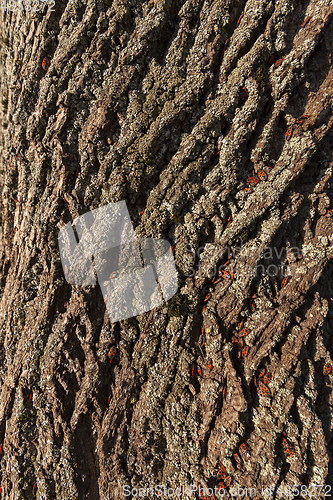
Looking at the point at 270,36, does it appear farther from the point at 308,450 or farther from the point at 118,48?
the point at 308,450

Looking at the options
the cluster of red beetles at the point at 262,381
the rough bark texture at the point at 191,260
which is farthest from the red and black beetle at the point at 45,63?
the cluster of red beetles at the point at 262,381

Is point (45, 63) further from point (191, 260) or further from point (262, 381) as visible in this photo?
point (262, 381)

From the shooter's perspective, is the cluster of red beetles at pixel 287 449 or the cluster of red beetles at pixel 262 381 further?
the cluster of red beetles at pixel 262 381

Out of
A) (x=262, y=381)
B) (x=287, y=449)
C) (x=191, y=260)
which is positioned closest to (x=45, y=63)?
(x=191, y=260)

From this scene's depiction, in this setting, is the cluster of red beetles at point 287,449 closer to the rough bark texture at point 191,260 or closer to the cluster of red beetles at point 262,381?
the rough bark texture at point 191,260

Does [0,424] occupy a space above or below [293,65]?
below

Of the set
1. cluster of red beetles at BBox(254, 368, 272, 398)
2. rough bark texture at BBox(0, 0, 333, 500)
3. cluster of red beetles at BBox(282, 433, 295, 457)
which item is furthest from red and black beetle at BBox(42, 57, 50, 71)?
cluster of red beetles at BBox(282, 433, 295, 457)

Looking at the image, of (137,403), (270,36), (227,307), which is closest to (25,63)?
(270,36)

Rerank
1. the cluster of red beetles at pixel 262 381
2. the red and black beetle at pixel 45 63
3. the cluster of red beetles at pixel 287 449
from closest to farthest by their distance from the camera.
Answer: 1. the cluster of red beetles at pixel 287 449
2. the cluster of red beetles at pixel 262 381
3. the red and black beetle at pixel 45 63

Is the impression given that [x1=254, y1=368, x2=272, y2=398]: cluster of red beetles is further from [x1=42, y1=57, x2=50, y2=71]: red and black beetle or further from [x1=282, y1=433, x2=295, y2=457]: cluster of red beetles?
[x1=42, y1=57, x2=50, y2=71]: red and black beetle
